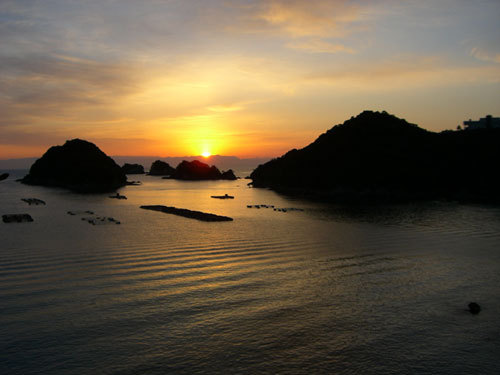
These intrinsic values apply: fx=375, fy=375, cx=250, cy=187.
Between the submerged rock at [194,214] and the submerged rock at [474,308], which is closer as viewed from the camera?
the submerged rock at [474,308]

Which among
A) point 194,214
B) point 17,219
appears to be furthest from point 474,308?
point 17,219

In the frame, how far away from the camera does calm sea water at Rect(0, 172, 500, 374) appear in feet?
50.6

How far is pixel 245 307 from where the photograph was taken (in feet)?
69.4

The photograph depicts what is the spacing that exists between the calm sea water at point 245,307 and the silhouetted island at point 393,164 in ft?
310

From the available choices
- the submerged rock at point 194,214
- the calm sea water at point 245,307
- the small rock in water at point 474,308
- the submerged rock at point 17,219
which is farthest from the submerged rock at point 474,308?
the submerged rock at point 17,219

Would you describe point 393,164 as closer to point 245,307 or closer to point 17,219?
point 17,219

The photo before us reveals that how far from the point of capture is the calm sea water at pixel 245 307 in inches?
607

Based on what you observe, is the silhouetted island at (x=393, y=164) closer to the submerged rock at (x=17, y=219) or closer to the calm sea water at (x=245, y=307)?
A: the submerged rock at (x=17, y=219)

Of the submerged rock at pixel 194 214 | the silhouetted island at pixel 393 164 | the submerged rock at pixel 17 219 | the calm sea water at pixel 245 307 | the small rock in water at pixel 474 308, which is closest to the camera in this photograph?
the calm sea water at pixel 245 307

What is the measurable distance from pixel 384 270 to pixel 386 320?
12.1m

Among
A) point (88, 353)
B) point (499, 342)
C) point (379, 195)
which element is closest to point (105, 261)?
point (88, 353)

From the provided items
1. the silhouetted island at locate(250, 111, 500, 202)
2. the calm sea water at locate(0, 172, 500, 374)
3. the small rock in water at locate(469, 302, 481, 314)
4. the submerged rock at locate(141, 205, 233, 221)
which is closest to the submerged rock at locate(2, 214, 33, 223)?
the calm sea water at locate(0, 172, 500, 374)

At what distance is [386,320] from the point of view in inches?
781

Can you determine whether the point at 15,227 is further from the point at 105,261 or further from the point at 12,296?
the point at 12,296
